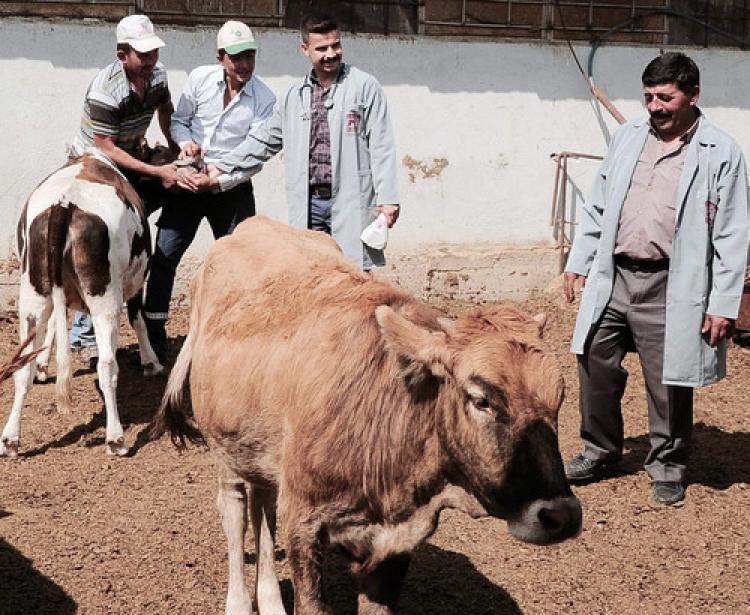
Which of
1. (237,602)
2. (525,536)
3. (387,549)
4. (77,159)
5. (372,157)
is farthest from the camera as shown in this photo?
(77,159)

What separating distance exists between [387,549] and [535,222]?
6.98 meters

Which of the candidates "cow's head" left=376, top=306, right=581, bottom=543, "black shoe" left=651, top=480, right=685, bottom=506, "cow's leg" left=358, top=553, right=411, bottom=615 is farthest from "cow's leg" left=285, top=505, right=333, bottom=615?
"black shoe" left=651, top=480, right=685, bottom=506

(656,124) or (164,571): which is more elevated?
(656,124)

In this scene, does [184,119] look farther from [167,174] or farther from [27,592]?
[27,592]

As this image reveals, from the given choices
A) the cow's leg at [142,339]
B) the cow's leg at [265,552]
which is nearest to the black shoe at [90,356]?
the cow's leg at [142,339]

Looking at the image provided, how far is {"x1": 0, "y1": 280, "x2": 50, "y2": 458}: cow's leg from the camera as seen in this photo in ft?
22.0

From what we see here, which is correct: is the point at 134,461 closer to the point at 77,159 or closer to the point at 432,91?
the point at 77,159

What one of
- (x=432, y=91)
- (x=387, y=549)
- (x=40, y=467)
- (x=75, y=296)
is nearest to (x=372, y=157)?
(x=75, y=296)

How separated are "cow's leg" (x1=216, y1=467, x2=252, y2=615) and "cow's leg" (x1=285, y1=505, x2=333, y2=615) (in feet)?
2.20

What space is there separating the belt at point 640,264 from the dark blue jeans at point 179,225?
281cm

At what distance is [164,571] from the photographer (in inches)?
206

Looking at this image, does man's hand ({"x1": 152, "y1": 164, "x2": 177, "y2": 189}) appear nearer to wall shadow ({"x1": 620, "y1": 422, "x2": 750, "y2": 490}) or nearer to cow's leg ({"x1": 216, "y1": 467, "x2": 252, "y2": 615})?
cow's leg ({"x1": 216, "y1": 467, "x2": 252, "y2": 615})

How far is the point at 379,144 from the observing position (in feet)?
21.5

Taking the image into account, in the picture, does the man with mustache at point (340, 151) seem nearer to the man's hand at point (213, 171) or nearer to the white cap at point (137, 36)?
the man's hand at point (213, 171)
